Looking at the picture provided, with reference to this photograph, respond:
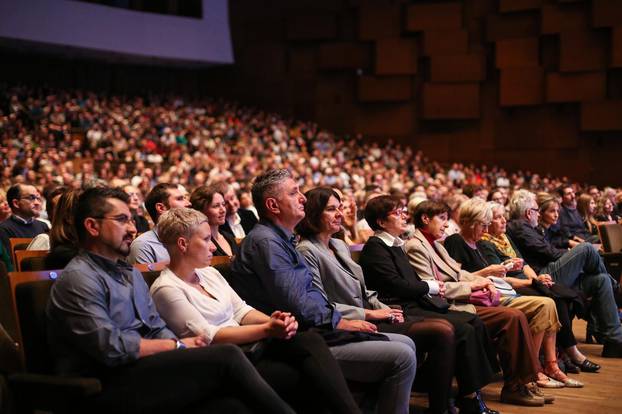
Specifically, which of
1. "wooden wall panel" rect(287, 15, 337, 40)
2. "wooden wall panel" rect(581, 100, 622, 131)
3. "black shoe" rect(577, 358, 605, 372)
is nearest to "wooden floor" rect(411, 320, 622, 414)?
"black shoe" rect(577, 358, 605, 372)

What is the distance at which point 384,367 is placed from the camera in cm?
284

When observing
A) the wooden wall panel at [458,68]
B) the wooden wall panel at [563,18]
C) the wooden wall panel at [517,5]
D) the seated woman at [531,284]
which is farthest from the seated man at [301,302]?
the wooden wall panel at [458,68]

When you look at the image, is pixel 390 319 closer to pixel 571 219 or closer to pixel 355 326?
pixel 355 326

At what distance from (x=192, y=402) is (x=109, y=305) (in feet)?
1.15

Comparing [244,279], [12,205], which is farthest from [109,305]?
[12,205]

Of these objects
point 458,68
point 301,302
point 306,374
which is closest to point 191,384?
point 306,374

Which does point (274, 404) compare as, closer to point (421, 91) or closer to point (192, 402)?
point (192, 402)

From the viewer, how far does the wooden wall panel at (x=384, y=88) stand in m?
17.3

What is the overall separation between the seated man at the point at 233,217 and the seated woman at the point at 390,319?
0.91 m

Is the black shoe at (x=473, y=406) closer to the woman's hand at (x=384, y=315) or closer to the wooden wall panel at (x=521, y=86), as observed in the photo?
the woman's hand at (x=384, y=315)

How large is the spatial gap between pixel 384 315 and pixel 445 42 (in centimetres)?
1427

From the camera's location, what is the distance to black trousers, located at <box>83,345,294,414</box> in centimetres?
213

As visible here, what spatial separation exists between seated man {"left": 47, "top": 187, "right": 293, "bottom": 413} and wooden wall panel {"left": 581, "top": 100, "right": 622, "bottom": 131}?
14.3m

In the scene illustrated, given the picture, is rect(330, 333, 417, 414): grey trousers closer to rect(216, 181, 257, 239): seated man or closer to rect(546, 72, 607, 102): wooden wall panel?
rect(216, 181, 257, 239): seated man
